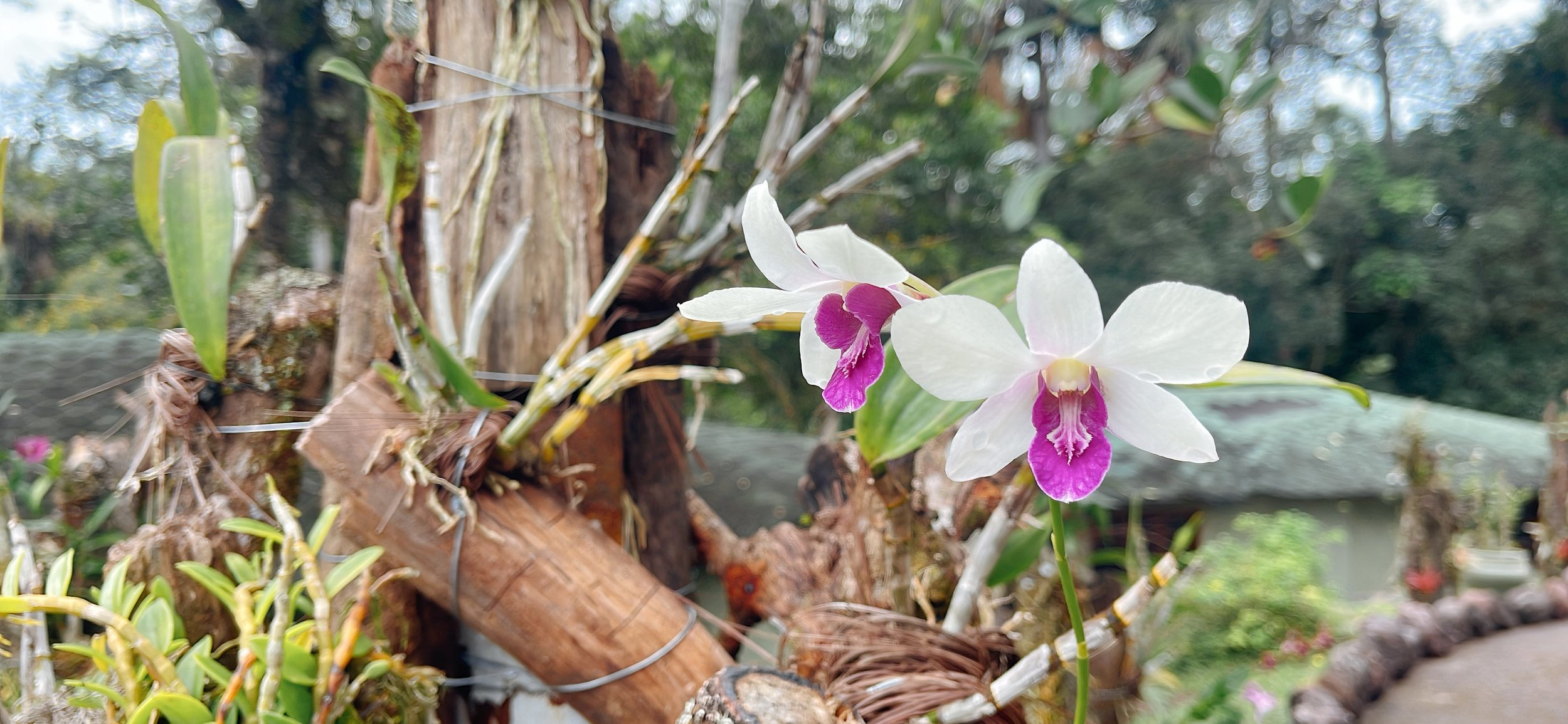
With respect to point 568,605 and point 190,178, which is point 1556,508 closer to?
point 568,605

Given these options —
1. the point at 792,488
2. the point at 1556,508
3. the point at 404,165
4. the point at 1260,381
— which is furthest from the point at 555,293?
the point at 1556,508

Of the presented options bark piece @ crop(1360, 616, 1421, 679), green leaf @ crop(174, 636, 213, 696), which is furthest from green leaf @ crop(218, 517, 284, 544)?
bark piece @ crop(1360, 616, 1421, 679)

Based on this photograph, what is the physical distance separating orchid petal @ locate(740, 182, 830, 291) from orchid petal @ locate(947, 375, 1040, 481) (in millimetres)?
128

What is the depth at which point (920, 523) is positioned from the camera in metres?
1.00

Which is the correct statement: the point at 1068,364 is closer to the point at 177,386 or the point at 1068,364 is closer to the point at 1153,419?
the point at 1153,419

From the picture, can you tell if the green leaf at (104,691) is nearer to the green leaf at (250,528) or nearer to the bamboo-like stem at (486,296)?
the green leaf at (250,528)

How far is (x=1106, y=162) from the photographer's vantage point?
23.4ft

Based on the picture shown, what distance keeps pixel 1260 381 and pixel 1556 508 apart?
5183 mm

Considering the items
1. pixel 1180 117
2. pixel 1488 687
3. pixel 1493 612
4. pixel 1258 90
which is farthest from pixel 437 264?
pixel 1493 612

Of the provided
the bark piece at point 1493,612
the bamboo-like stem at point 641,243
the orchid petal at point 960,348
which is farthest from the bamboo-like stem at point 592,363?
the bark piece at point 1493,612

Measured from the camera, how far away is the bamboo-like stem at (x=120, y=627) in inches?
28.2

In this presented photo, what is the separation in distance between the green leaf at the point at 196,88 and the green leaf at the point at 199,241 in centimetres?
16

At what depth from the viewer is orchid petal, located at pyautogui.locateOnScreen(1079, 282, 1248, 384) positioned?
417mm

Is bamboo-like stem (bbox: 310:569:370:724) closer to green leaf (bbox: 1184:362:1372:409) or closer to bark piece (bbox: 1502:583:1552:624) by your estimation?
green leaf (bbox: 1184:362:1372:409)
